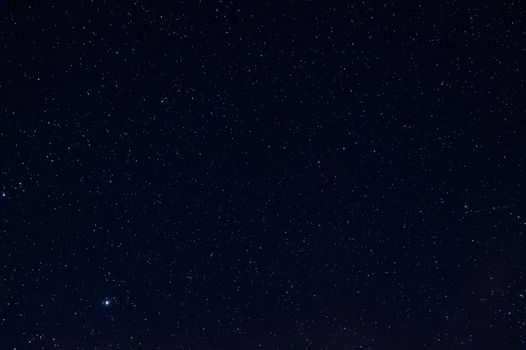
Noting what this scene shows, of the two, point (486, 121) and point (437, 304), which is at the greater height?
point (486, 121)

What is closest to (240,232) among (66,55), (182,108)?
(182,108)

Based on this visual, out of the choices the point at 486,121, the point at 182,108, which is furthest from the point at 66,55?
the point at 486,121

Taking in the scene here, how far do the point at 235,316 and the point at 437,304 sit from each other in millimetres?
509

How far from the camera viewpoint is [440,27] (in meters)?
0.97

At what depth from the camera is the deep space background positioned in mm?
978

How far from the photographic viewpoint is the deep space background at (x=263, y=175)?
38.5 inches

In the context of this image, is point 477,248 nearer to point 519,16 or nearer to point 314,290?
point 314,290

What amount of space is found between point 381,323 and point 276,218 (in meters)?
0.39

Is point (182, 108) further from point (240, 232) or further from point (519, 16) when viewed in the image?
point (519, 16)

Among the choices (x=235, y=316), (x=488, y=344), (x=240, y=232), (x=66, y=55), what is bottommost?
(x=488, y=344)

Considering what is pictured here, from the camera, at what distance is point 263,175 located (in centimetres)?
105

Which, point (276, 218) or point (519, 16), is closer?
point (519, 16)

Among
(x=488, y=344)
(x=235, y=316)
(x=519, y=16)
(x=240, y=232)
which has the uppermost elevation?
(x=519, y=16)

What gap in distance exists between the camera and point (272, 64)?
994mm
